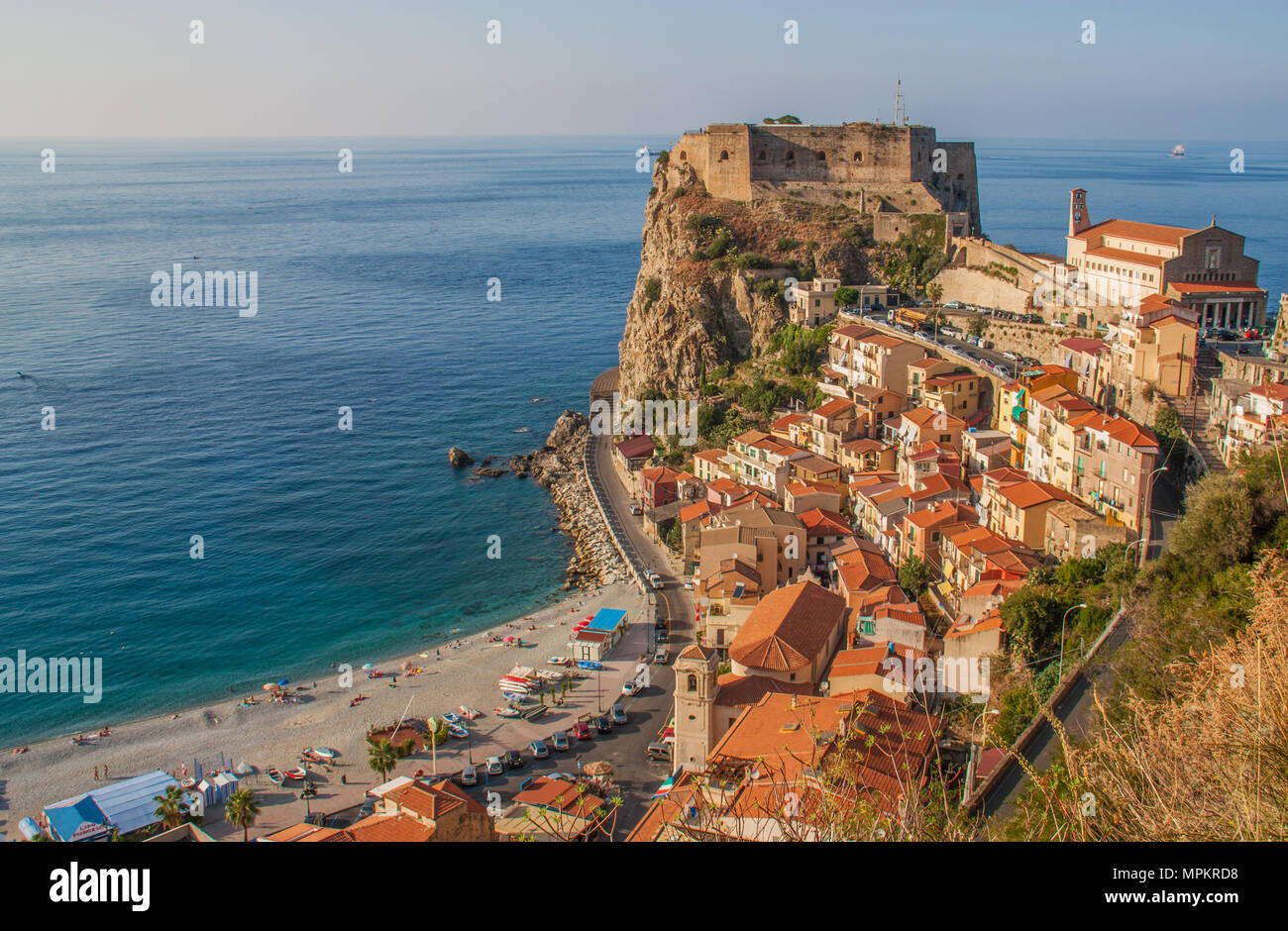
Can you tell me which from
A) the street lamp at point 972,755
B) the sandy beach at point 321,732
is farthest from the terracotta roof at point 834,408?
the street lamp at point 972,755

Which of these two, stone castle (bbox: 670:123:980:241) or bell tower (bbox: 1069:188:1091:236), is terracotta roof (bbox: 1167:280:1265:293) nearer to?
bell tower (bbox: 1069:188:1091:236)

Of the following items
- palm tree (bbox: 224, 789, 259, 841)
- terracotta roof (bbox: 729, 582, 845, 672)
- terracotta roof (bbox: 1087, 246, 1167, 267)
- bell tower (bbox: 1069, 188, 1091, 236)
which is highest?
bell tower (bbox: 1069, 188, 1091, 236)

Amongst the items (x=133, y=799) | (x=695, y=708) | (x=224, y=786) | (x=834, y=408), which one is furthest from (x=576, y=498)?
(x=133, y=799)

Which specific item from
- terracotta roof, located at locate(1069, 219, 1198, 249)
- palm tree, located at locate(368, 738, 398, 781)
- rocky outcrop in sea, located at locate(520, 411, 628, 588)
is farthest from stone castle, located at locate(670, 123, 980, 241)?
palm tree, located at locate(368, 738, 398, 781)

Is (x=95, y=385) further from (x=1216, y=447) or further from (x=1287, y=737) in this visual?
(x=1287, y=737)

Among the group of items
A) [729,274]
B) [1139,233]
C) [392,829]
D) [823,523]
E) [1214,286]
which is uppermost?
[1139,233]

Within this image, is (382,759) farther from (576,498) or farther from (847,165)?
(847,165)

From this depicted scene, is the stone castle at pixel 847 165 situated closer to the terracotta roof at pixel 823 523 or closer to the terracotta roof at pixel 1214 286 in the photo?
the terracotta roof at pixel 1214 286
